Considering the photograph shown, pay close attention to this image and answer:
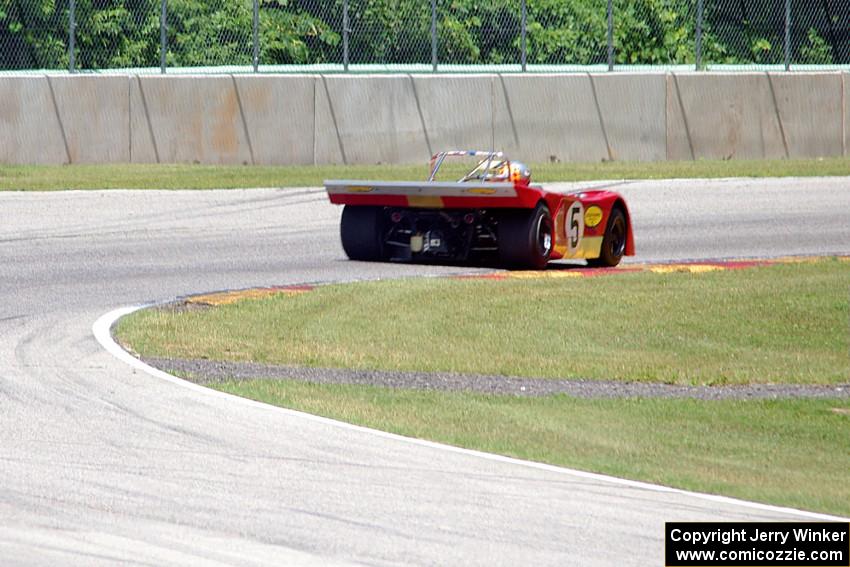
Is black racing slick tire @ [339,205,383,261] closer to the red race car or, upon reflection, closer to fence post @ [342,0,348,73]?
the red race car

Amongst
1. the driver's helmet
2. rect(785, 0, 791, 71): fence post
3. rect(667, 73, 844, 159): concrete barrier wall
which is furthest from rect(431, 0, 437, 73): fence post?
the driver's helmet

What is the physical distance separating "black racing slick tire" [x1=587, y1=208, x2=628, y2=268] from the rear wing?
1415mm

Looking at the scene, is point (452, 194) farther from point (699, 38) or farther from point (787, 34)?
point (787, 34)

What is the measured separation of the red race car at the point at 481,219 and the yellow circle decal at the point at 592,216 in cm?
1

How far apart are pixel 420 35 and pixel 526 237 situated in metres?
11.0

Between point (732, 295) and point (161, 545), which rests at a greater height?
point (161, 545)

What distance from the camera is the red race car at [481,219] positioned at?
14.3m

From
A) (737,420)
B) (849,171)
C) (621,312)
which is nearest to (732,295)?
(621,312)

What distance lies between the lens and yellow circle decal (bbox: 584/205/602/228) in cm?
1530

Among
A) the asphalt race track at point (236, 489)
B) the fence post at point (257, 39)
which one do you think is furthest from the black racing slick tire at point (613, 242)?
the fence post at point (257, 39)

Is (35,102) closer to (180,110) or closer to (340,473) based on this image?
(180,110)

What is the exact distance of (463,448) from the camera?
759 centimetres

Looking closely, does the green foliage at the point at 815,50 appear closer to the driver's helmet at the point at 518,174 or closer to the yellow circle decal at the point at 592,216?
the yellow circle decal at the point at 592,216

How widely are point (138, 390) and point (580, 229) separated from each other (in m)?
7.44
